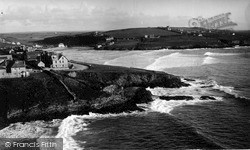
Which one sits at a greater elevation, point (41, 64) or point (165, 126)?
point (41, 64)

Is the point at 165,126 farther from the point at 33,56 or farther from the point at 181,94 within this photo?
the point at 33,56

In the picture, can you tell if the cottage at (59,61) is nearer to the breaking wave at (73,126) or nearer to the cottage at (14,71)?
the cottage at (14,71)

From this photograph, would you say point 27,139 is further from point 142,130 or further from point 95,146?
point 142,130

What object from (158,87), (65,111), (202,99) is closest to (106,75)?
(158,87)

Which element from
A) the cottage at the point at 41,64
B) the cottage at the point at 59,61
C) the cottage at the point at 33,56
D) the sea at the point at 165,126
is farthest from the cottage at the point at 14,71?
the cottage at the point at 33,56

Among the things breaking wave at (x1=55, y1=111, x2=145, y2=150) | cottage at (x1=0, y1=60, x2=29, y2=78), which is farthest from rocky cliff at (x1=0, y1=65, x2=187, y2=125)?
cottage at (x1=0, y1=60, x2=29, y2=78)

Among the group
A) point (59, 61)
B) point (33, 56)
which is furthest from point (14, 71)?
point (33, 56)

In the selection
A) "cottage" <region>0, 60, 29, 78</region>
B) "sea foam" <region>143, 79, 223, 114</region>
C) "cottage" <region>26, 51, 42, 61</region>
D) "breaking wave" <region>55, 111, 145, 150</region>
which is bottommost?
"breaking wave" <region>55, 111, 145, 150</region>

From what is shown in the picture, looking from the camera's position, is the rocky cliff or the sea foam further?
the sea foam

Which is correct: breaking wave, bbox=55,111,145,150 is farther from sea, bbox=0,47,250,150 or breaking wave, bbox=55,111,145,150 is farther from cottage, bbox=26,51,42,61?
cottage, bbox=26,51,42,61
